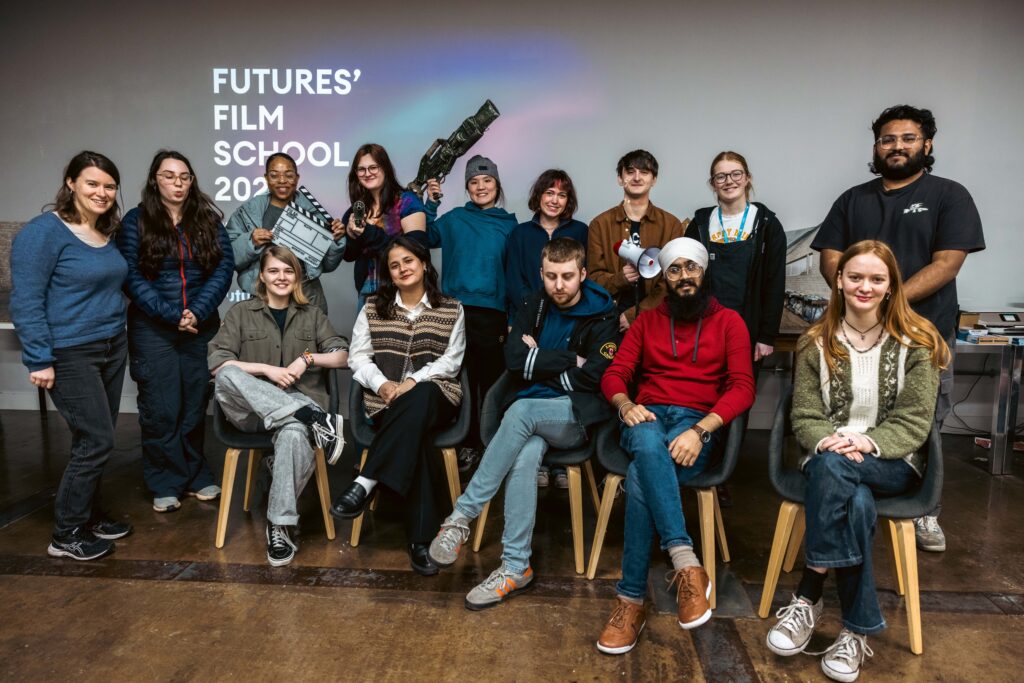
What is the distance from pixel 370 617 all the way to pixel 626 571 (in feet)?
2.62

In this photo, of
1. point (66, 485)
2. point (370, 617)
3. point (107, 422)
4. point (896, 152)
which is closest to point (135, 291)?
point (107, 422)

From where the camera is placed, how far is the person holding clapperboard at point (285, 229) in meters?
3.18

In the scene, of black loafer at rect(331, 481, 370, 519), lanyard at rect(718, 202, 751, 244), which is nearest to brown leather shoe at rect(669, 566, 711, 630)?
black loafer at rect(331, 481, 370, 519)

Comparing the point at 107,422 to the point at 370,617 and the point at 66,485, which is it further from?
the point at 370,617

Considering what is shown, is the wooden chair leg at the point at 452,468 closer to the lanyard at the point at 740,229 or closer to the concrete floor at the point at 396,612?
the concrete floor at the point at 396,612

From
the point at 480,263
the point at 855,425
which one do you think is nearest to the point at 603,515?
the point at 855,425

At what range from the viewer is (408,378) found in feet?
8.93

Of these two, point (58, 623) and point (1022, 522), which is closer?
point (58, 623)

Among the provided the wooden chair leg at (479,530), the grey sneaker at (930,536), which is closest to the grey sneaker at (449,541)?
the wooden chair leg at (479,530)

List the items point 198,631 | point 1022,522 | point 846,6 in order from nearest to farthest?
1. point 198,631
2. point 1022,522
3. point 846,6

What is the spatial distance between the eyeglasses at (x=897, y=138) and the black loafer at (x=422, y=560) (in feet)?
7.25

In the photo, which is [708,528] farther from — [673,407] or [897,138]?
[897,138]

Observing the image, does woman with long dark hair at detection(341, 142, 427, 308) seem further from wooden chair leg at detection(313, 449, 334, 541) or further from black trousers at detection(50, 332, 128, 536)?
black trousers at detection(50, 332, 128, 536)

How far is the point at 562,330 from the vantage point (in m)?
2.70
